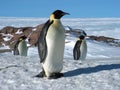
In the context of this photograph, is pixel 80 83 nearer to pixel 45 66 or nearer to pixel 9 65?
pixel 45 66

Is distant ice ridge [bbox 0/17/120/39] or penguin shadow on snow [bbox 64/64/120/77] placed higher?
penguin shadow on snow [bbox 64/64/120/77]

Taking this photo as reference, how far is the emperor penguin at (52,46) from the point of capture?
19.2ft

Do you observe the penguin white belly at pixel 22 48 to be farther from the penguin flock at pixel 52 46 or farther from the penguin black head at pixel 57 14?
the penguin black head at pixel 57 14

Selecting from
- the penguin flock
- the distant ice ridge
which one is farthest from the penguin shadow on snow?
the distant ice ridge

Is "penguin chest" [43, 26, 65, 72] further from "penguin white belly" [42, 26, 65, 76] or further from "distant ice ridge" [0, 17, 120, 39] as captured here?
"distant ice ridge" [0, 17, 120, 39]

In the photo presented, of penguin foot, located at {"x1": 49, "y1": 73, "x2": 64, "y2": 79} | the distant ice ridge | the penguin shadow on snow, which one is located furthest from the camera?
the distant ice ridge

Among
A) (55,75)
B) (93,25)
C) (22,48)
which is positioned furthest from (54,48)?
(93,25)

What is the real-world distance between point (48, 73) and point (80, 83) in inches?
28.7

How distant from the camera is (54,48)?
589 cm

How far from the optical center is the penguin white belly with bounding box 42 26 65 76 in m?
5.85

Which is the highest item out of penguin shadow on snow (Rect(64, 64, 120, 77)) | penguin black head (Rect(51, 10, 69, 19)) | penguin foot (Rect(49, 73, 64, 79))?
penguin black head (Rect(51, 10, 69, 19))

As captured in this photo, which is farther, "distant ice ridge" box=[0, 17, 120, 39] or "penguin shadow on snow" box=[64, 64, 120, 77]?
"distant ice ridge" box=[0, 17, 120, 39]

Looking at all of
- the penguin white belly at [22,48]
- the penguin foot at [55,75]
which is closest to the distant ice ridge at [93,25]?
the penguin white belly at [22,48]

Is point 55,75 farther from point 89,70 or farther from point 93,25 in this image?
point 93,25
